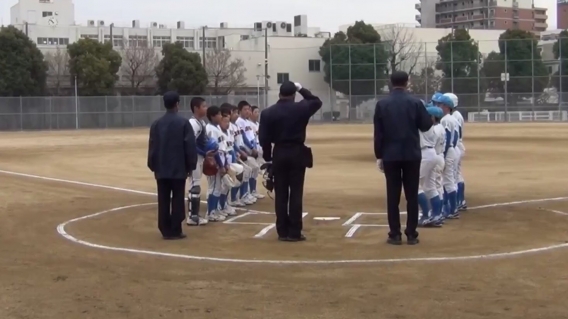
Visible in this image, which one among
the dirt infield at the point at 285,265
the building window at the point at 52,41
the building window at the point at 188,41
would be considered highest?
the building window at the point at 188,41

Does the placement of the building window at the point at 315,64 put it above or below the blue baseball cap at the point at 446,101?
above

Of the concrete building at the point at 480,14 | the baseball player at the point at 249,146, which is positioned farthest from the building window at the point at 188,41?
the baseball player at the point at 249,146

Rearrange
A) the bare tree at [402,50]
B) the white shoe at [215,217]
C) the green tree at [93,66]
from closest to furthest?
the white shoe at [215,217] → the green tree at [93,66] → the bare tree at [402,50]

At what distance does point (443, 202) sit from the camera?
11.8 meters

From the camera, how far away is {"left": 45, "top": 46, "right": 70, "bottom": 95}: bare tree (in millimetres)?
63625

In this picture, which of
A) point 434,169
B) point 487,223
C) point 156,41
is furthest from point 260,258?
point 156,41

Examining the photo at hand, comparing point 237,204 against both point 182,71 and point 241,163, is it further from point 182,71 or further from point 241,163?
point 182,71

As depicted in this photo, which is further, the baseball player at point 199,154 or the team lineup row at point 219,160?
the team lineup row at point 219,160

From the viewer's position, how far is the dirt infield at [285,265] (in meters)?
6.72

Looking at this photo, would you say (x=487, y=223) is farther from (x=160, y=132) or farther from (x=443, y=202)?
(x=160, y=132)

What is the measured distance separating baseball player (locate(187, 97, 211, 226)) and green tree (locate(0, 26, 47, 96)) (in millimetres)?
47522

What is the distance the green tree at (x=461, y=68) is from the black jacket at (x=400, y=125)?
4895 centimetres

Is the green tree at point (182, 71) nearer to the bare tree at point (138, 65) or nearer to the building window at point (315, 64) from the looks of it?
the bare tree at point (138, 65)

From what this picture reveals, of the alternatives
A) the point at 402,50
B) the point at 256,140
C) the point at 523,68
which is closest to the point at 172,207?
the point at 256,140
